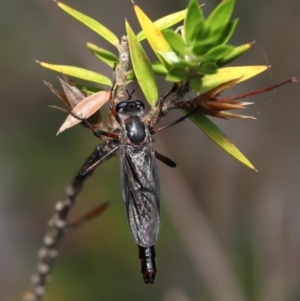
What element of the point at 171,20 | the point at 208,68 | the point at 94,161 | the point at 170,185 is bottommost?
the point at 208,68

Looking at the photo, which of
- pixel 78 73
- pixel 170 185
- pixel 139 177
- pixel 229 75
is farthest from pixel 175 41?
pixel 170 185

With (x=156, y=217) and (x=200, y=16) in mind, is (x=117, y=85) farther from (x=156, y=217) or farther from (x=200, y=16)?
(x=156, y=217)

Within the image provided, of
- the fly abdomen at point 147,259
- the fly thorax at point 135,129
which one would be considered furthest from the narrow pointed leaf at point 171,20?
the fly abdomen at point 147,259

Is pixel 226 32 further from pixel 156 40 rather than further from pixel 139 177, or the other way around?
pixel 139 177

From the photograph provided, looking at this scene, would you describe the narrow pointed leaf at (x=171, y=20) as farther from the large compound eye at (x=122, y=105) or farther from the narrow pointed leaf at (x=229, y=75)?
the large compound eye at (x=122, y=105)

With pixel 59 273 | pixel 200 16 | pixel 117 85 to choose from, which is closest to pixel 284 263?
pixel 59 273

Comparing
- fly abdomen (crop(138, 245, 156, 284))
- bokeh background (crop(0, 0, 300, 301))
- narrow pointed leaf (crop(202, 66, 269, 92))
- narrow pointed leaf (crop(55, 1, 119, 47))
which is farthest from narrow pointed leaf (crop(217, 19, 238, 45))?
bokeh background (crop(0, 0, 300, 301))
